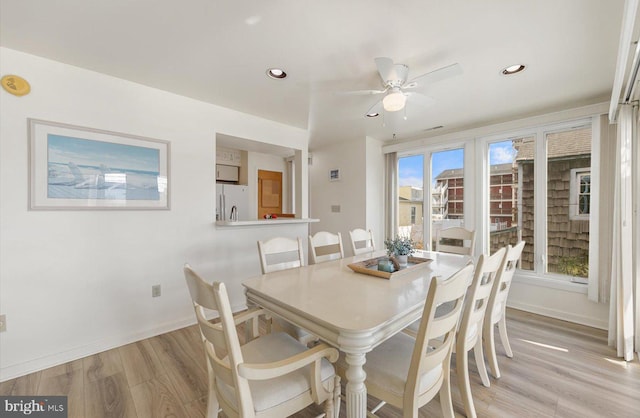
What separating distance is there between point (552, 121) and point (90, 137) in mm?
4648

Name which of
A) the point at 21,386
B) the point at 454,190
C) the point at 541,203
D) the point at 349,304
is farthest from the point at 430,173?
the point at 21,386

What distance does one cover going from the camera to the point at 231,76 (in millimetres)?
2346

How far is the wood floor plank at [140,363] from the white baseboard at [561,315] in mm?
3793

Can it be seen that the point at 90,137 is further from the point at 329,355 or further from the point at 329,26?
the point at 329,355

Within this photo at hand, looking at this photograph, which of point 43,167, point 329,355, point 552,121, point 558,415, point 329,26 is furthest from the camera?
point 552,121

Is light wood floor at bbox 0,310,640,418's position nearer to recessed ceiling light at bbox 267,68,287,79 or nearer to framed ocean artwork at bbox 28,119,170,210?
framed ocean artwork at bbox 28,119,170,210

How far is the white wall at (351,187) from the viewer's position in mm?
4363

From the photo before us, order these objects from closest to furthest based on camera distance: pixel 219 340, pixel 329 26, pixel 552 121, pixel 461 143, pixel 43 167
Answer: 1. pixel 219 340
2. pixel 329 26
3. pixel 43 167
4. pixel 552 121
5. pixel 461 143

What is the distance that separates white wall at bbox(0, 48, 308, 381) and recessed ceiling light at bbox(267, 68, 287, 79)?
3.36 ft

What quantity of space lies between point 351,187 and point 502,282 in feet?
9.39

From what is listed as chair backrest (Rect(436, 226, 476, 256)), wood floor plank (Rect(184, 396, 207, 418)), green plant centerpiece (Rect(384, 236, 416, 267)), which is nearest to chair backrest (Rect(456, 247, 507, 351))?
green plant centerpiece (Rect(384, 236, 416, 267))

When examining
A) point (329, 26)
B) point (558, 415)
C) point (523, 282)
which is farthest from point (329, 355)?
point (523, 282)

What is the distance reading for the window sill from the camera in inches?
114

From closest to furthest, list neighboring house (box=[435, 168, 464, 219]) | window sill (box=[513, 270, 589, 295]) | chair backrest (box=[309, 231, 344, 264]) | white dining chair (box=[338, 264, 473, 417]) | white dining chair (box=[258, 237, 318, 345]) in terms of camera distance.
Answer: white dining chair (box=[338, 264, 473, 417]) < white dining chair (box=[258, 237, 318, 345]) < chair backrest (box=[309, 231, 344, 264]) < window sill (box=[513, 270, 589, 295]) < neighboring house (box=[435, 168, 464, 219])
